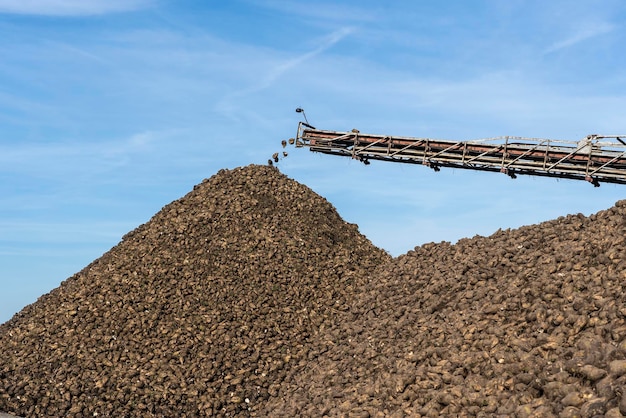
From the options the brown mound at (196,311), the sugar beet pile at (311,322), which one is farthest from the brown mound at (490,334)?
the brown mound at (196,311)

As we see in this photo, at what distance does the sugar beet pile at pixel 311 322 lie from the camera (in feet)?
43.8

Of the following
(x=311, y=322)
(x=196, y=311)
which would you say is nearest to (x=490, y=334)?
(x=311, y=322)

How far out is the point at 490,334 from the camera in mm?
15273

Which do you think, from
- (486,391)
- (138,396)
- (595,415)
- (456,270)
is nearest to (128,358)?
(138,396)

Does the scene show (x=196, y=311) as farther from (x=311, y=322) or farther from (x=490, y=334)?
(x=490, y=334)

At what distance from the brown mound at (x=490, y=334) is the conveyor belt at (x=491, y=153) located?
117 inches

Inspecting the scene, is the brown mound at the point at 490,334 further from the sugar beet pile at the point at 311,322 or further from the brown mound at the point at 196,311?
the brown mound at the point at 196,311

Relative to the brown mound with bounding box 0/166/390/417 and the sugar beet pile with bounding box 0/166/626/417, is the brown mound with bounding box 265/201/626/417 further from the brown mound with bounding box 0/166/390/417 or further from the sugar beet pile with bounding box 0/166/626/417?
the brown mound with bounding box 0/166/390/417

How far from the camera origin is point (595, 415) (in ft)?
34.1

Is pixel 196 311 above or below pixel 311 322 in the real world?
above

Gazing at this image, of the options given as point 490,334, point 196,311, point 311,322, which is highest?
point 196,311

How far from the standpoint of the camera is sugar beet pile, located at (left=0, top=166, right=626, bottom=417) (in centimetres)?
1336

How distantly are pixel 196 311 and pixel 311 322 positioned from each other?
3634 millimetres

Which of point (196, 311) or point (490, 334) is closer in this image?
point (490, 334)
